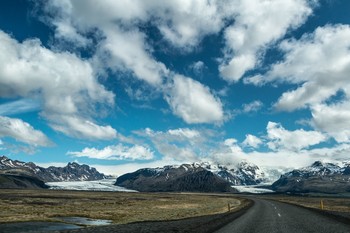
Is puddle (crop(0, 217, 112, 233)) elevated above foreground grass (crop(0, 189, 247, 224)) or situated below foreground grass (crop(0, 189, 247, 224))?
below

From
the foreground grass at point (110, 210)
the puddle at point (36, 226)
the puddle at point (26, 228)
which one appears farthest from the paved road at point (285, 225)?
the puddle at point (26, 228)

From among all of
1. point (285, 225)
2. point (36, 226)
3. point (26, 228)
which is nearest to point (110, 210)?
point (36, 226)

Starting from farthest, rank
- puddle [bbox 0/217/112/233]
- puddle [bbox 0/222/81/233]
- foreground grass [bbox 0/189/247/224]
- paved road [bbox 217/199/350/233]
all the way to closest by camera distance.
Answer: foreground grass [bbox 0/189/247/224] → puddle [bbox 0/217/112/233] → puddle [bbox 0/222/81/233] → paved road [bbox 217/199/350/233]

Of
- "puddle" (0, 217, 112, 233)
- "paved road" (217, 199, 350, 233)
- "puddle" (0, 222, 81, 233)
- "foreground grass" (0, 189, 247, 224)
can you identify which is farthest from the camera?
"foreground grass" (0, 189, 247, 224)

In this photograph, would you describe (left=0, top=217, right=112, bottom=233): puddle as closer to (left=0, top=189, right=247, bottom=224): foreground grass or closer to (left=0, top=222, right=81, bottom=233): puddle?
(left=0, top=222, right=81, bottom=233): puddle

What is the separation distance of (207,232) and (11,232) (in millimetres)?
18012

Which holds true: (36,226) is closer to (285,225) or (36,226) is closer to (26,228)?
(26,228)

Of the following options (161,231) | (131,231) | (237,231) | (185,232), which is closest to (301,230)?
Answer: (237,231)

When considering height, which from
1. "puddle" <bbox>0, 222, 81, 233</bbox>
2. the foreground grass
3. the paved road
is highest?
the foreground grass

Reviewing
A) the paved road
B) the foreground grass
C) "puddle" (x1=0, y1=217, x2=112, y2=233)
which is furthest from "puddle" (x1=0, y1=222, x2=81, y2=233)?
the paved road

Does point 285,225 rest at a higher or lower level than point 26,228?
higher

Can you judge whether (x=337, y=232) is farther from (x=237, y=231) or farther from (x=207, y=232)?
(x=207, y=232)

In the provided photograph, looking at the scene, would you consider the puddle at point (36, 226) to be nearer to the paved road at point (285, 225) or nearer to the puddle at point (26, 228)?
the puddle at point (26, 228)

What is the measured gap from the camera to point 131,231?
26.7 m
